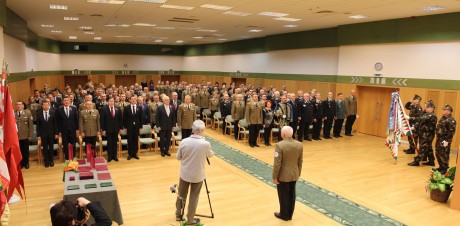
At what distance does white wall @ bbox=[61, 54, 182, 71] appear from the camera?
80.6ft

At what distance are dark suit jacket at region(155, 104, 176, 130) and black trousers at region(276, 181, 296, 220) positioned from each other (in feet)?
14.7

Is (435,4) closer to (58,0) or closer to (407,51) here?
(407,51)

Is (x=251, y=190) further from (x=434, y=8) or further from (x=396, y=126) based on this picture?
(x=434, y=8)

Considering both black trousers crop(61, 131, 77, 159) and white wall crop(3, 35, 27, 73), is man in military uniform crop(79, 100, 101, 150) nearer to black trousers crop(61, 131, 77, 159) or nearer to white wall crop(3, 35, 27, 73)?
black trousers crop(61, 131, 77, 159)

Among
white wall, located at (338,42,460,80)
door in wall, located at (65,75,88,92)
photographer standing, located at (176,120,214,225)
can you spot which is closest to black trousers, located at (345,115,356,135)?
white wall, located at (338,42,460,80)

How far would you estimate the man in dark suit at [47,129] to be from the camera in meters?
7.82

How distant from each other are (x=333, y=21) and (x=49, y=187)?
35.4 ft

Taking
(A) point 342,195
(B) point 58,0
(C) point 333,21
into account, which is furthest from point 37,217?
(C) point 333,21

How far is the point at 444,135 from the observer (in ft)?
25.1

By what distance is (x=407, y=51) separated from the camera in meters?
11.5

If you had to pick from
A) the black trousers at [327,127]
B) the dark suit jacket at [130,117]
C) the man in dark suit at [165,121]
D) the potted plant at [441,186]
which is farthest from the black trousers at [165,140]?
the potted plant at [441,186]

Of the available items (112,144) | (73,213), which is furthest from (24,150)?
(73,213)

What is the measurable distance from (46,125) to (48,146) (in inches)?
24.2

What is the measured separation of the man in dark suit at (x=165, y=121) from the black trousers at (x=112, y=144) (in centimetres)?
114
